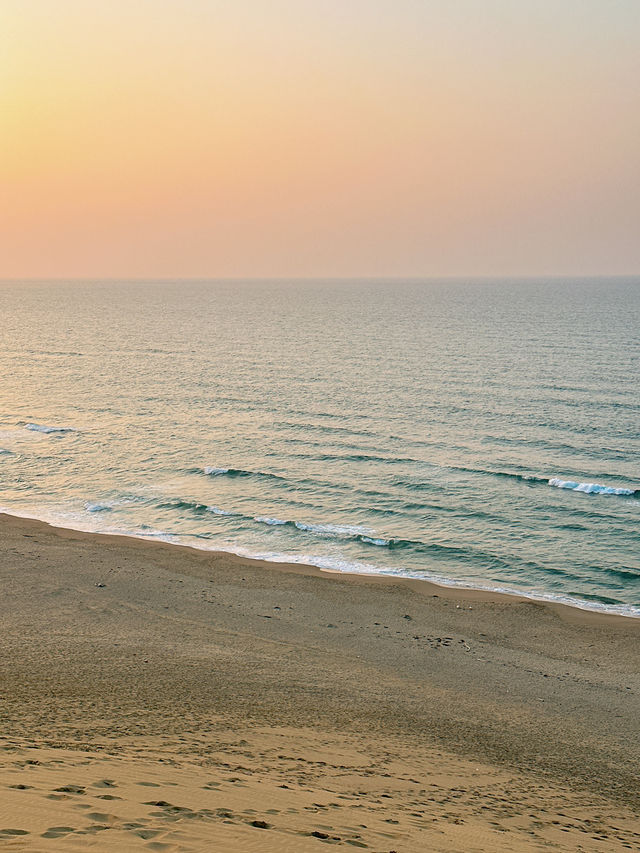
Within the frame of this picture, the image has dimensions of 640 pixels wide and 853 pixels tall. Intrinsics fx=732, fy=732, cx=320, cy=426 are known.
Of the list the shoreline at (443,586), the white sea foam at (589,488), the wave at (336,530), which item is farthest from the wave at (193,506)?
the white sea foam at (589,488)

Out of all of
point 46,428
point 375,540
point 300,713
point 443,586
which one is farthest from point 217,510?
point 46,428

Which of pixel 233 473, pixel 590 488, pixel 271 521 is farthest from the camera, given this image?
pixel 233 473

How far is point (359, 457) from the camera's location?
46969 mm

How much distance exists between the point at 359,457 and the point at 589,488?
1415 centimetres

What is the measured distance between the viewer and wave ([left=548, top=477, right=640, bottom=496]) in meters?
38.8

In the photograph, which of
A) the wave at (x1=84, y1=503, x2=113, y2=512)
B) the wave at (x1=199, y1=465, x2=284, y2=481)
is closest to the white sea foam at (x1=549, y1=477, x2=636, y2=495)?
the wave at (x1=199, y1=465, x2=284, y2=481)

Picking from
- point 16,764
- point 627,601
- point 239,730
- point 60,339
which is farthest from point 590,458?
point 60,339

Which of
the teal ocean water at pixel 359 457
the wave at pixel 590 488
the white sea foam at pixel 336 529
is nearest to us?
the teal ocean water at pixel 359 457

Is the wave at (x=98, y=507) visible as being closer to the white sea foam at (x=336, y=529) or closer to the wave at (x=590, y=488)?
the white sea foam at (x=336, y=529)

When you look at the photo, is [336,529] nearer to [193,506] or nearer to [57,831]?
[193,506]

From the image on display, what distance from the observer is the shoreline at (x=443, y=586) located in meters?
27.8

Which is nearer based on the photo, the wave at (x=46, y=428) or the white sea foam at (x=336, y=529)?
the white sea foam at (x=336, y=529)

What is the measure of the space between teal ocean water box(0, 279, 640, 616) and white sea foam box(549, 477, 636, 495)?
184 mm

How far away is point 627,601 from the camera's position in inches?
1128
